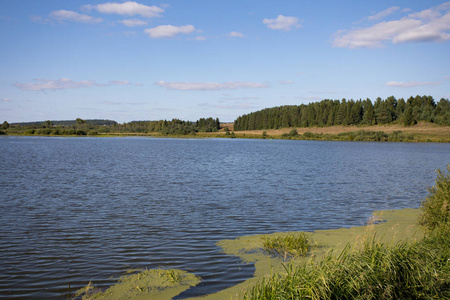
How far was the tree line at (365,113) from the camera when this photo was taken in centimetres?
12100

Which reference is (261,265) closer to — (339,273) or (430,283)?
(339,273)

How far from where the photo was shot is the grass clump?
29.8ft

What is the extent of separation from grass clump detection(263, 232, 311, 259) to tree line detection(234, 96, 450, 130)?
398 feet

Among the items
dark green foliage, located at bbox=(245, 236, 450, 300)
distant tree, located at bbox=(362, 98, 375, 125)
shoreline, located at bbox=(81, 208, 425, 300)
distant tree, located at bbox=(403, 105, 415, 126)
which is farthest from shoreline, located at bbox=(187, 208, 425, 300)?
distant tree, located at bbox=(362, 98, 375, 125)

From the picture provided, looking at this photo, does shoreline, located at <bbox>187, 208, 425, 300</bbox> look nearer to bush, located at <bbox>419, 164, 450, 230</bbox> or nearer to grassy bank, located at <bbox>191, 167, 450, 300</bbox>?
grassy bank, located at <bbox>191, 167, 450, 300</bbox>

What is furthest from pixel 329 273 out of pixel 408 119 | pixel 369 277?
pixel 408 119

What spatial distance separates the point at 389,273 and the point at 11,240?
9690 mm

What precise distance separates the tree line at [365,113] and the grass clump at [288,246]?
12139 cm

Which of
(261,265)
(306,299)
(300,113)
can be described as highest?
(300,113)

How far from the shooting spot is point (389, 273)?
548 cm

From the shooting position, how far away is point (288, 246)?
9.29 m

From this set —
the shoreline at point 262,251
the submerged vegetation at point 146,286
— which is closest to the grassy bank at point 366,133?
the shoreline at point 262,251

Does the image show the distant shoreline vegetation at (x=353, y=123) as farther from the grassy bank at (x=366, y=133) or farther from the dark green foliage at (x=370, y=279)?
the dark green foliage at (x=370, y=279)

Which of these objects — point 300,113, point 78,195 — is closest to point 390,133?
point 300,113
